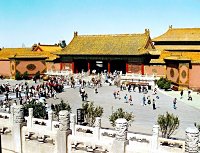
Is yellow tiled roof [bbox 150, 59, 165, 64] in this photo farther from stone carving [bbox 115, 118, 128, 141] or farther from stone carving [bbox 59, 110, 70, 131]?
stone carving [bbox 115, 118, 128, 141]

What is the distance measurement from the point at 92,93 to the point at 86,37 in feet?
70.6

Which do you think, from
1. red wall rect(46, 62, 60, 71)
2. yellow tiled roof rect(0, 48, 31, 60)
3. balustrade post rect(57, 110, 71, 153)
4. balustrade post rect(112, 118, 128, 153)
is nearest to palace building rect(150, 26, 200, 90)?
red wall rect(46, 62, 60, 71)

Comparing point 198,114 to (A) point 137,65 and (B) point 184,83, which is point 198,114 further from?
(A) point 137,65

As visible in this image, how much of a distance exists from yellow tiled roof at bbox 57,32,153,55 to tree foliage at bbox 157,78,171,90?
21.5ft

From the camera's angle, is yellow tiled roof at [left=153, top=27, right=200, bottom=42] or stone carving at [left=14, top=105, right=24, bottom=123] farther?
yellow tiled roof at [left=153, top=27, right=200, bottom=42]

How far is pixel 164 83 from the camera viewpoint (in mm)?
41531

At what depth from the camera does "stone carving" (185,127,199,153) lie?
10828 mm

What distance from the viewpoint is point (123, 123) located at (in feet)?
42.8

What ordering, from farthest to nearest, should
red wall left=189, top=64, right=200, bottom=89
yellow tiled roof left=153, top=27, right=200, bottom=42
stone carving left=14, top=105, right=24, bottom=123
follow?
yellow tiled roof left=153, top=27, right=200, bottom=42
red wall left=189, top=64, right=200, bottom=89
stone carving left=14, top=105, right=24, bottom=123

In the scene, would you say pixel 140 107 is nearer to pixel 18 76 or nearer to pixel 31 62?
pixel 18 76

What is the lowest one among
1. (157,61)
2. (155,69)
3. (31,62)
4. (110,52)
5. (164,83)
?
(164,83)

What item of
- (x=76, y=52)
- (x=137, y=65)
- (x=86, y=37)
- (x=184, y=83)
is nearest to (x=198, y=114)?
(x=184, y=83)

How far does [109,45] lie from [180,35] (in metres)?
11.8

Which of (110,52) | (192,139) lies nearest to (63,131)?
(192,139)
